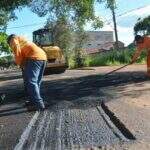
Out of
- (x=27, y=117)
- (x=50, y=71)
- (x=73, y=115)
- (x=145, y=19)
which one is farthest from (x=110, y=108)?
(x=145, y=19)

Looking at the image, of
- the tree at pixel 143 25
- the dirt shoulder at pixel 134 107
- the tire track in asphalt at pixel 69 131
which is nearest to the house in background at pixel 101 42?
the tree at pixel 143 25

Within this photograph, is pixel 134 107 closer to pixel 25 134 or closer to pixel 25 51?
pixel 25 51

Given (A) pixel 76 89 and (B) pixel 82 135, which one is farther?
(A) pixel 76 89

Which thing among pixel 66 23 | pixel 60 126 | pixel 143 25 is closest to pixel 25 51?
pixel 60 126

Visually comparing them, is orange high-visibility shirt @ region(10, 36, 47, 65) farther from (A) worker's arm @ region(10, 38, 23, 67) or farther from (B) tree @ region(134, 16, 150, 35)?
(B) tree @ region(134, 16, 150, 35)

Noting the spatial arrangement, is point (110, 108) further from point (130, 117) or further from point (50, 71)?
point (50, 71)

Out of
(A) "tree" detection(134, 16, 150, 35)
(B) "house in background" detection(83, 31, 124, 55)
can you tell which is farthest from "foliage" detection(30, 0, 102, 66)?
(B) "house in background" detection(83, 31, 124, 55)

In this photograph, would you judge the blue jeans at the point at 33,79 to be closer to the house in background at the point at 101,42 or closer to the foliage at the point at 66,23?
the foliage at the point at 66,23
